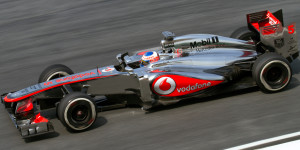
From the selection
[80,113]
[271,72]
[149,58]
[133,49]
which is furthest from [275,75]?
[133,49]

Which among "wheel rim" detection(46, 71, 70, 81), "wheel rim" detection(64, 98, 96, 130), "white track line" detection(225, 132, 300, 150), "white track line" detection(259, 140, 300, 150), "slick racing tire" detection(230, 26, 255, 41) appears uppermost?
"slick racing tire" detection(230, 26, 255, 41)

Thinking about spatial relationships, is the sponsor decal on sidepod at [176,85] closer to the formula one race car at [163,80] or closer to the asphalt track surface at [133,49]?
the formula one race car at [163,80]

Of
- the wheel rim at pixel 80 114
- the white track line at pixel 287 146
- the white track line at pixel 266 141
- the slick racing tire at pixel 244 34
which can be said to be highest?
the slick racing tire at pixel 244 34

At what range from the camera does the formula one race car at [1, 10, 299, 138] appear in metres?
6.55

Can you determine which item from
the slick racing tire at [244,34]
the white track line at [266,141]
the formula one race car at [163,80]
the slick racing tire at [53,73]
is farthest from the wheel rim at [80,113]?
the slick racing tire at [244,34]

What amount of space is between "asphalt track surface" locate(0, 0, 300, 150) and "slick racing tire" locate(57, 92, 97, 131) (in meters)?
0.19

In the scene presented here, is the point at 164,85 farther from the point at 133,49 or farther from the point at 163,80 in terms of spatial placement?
the point at 133,49

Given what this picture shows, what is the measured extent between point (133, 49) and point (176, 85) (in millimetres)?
4445

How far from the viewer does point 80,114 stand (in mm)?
6207

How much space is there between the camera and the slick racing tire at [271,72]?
669cm

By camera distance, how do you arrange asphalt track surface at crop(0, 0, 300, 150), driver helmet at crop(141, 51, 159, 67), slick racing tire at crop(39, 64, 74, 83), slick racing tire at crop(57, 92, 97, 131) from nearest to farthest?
asphalt track surface at crop(0, 0, 300, 150) → slick racing tire at crop(57, 92, 97, 131) → driver helmet at crop(141, 51, 159, 67) → slick racing tire at crop(39, 64, 74, 83)

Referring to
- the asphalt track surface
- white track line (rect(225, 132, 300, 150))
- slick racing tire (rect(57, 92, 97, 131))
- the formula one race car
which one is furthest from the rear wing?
slick racing tire (rect(57, 92, 97, 131))

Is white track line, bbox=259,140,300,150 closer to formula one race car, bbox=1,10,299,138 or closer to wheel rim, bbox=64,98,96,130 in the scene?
formula one race car, bbox=1,10,299,138

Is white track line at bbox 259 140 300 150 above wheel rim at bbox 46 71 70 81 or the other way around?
the other way around
